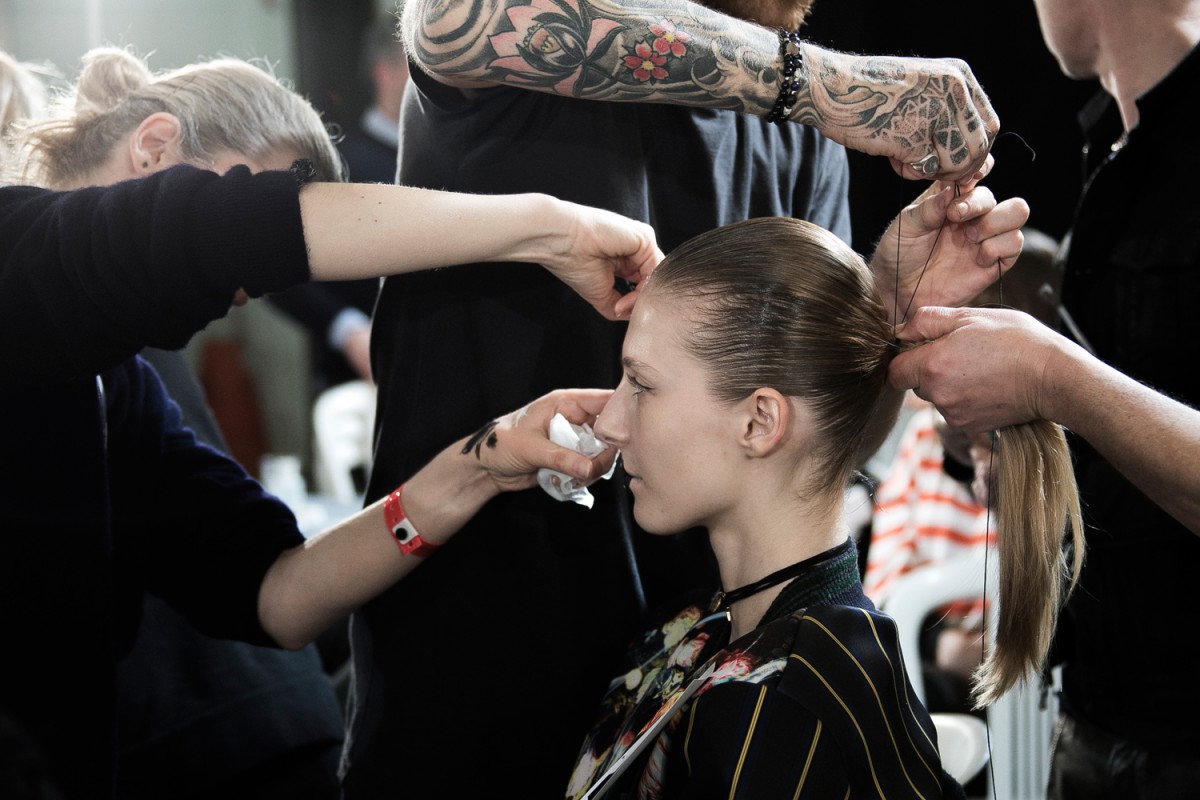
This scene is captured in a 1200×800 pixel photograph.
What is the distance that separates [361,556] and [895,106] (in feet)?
2.85

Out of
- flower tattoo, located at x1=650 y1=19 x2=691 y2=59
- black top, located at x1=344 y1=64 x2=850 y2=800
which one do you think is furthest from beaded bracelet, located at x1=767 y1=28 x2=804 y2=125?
black top, located at x1=344 y1=64 x2=850 y2=800

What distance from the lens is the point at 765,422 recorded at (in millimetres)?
1220

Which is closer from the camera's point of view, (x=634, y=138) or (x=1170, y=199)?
(x=634, y=138)

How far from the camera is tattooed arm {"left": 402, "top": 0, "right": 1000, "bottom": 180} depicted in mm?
1108

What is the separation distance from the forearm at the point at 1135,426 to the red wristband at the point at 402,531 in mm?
782

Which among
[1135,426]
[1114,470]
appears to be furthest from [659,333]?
[1114,470]

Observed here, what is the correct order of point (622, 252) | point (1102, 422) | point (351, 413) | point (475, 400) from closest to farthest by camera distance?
point (1102, 422)
point (622, 252)
point (475, 400)
point (351, 413)

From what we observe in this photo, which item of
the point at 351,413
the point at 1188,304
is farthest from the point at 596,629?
the point at 351,413

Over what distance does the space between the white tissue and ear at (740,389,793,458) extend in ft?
0.59

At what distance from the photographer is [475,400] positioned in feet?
4.66

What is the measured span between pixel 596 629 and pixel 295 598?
417 millimetres

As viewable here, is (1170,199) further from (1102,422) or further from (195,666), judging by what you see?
(195,666)

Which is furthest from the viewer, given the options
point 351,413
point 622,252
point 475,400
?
point 351,413

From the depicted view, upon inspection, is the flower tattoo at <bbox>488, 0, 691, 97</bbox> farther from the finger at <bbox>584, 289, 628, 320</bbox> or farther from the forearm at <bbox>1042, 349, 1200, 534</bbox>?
the forearm at <bbox>1042, 349, 1200, 534</bbox>
